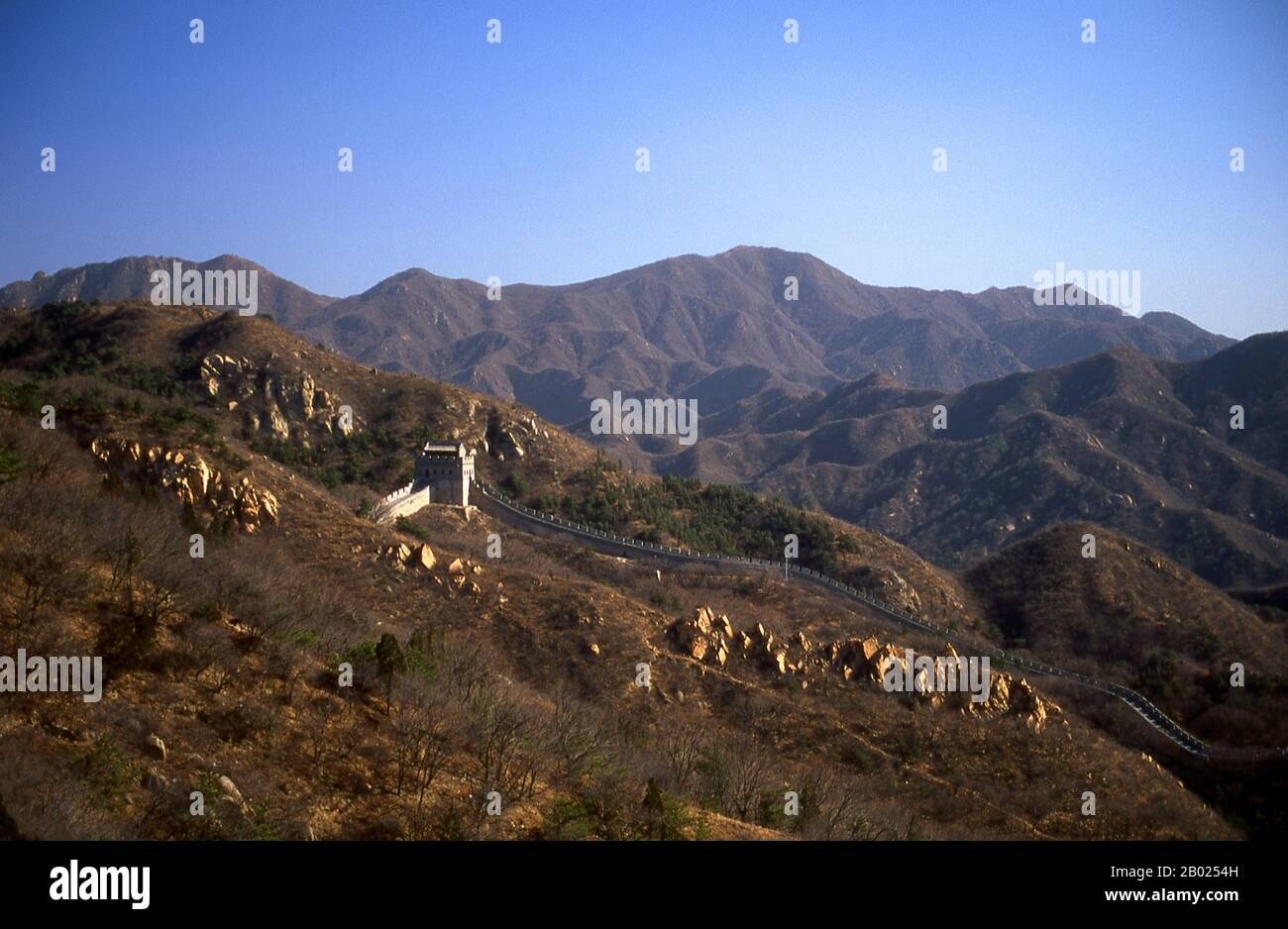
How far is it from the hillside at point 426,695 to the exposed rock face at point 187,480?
4.5 inches

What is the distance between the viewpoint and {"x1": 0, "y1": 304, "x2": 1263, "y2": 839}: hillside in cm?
1298

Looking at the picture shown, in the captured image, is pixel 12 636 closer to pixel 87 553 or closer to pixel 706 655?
pixel 87 553

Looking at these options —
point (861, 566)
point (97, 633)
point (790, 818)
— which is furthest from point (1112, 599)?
point (97, 633)

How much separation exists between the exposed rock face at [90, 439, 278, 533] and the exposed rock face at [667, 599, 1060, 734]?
47.0 feet

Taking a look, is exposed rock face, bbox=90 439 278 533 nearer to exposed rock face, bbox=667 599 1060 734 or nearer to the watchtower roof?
exposed rock face, bbox=667 599 1060 734

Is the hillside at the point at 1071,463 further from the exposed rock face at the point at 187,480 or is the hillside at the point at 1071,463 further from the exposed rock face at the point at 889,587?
the exposed rock face at the point at 187,480

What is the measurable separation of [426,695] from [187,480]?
50.9ft

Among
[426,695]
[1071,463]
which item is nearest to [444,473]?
[426,695]

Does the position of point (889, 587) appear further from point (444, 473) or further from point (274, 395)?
point (274, 395)

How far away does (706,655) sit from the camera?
30.4m

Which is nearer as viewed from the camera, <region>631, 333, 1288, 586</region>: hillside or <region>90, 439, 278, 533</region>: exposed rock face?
<region>90, 439, 278, 533</region>: exposed rock face

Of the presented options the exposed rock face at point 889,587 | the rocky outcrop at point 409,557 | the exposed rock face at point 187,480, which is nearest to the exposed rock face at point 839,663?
the rocky outcrop at point 409,557

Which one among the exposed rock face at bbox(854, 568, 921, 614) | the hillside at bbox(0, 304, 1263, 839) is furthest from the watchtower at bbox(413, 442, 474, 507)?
the exposed rock face at bbox(854, 568, 921, 614)

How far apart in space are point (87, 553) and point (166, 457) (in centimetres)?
1204
